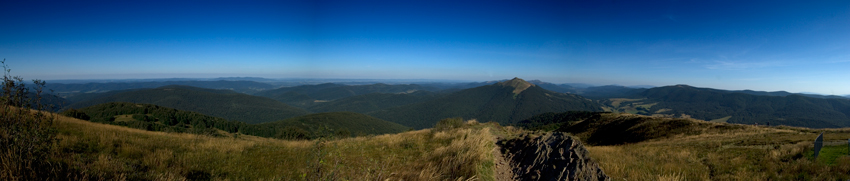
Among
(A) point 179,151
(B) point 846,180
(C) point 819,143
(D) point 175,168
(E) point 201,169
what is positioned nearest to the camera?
(B) point 846,180

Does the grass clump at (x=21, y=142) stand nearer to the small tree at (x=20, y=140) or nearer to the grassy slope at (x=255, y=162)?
the small tree at (x=20, y=140)

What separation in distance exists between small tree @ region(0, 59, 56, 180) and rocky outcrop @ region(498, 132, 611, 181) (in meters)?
6.34

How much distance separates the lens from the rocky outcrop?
4359mm

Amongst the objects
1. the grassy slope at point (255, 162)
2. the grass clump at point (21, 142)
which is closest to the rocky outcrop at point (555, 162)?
the grassy slope at point (255, 162)

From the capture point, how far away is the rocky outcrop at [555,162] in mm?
4359

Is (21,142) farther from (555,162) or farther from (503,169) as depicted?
(555,162)

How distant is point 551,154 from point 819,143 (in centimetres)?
623

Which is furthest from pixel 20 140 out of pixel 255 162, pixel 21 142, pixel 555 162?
pixel 555 162

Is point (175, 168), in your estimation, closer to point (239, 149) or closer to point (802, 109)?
point (239, 149)

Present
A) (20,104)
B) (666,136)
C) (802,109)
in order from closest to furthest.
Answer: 1. (20,104)
2. (666,136)
3. (802,109)

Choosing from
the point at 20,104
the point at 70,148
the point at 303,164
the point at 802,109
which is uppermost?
the point at 20,104

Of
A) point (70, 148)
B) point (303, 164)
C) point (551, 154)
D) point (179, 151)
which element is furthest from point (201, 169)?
point (551, 154)

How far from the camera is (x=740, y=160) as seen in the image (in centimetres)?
652

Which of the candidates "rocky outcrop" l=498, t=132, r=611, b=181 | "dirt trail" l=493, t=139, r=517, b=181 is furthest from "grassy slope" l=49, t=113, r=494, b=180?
"rocky outcrop" l=498, t=132, r=611, b=181
